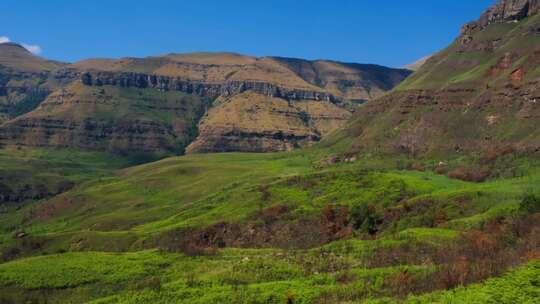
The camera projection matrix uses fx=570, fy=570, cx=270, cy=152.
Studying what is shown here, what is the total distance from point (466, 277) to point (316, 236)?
46.5 metres

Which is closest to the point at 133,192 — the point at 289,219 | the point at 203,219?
the point at 203,219

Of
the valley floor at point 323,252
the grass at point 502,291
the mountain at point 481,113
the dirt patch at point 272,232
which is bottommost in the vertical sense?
the dirt patch at point 272,232

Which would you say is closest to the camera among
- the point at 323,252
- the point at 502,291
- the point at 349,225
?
the point at 502,291

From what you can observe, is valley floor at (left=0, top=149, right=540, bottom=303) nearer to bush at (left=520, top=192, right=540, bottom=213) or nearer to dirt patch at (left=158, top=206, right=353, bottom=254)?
bush at (left=520, top=192, right=540, bottom=213)

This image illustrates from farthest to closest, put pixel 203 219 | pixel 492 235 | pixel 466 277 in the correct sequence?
pixel 203 219, pixel 492 235, pixel 466 277

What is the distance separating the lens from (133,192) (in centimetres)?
18762

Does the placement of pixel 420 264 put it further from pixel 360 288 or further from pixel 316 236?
pixel 316 236

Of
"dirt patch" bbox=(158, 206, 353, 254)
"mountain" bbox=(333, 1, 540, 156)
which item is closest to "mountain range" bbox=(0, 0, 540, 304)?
"dirt patch" bbox=(158, 206, 353, 254)

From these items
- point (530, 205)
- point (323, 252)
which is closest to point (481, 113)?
point (530, 205)

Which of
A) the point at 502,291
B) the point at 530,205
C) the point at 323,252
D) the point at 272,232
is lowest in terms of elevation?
the point at 272,232

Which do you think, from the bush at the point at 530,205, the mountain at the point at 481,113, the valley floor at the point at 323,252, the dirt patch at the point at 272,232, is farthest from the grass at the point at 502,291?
the mountain at the point at 481,113

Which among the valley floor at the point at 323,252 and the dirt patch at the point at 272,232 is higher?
the valley floor at the point at 323,252

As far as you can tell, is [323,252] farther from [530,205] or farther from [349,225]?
[349,225]

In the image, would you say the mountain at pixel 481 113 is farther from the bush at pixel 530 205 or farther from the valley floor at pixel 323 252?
the bush at pixel 530 205
